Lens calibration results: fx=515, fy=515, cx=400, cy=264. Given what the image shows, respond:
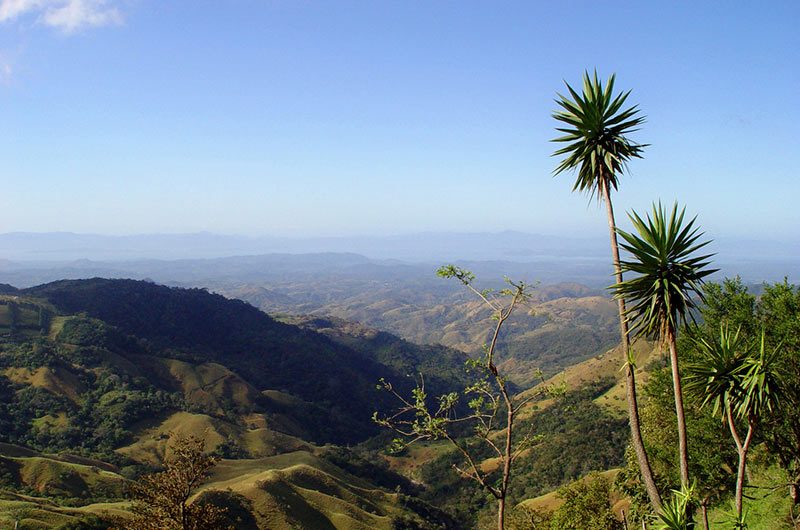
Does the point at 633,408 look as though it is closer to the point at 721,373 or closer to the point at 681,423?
the point at 681,423

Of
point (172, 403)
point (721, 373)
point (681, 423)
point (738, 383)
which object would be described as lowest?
point (172, 403)

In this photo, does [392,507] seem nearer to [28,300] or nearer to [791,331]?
[791,331]

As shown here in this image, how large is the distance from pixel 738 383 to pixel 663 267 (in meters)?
4.53

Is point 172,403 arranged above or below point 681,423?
below

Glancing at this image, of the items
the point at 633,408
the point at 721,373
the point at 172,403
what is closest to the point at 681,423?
the point at 633,408

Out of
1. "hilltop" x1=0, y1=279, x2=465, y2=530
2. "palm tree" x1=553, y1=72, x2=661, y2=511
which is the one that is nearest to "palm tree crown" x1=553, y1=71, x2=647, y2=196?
"palm tree" x1=553, y1=72, x2=661, y2=511

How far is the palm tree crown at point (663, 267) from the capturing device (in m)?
15.3

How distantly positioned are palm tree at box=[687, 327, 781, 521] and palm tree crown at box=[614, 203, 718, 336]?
2.11 metres

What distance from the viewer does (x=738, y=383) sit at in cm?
1608

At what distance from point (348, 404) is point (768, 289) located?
443ft

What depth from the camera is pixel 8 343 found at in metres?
107

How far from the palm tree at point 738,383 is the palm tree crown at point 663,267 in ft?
6.92

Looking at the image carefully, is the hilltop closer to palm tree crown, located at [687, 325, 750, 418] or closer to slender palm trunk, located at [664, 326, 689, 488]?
slender palm trunk, located at [664, 326, 689, 488]

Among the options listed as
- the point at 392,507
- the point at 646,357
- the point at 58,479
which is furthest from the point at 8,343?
the point at 646,357
